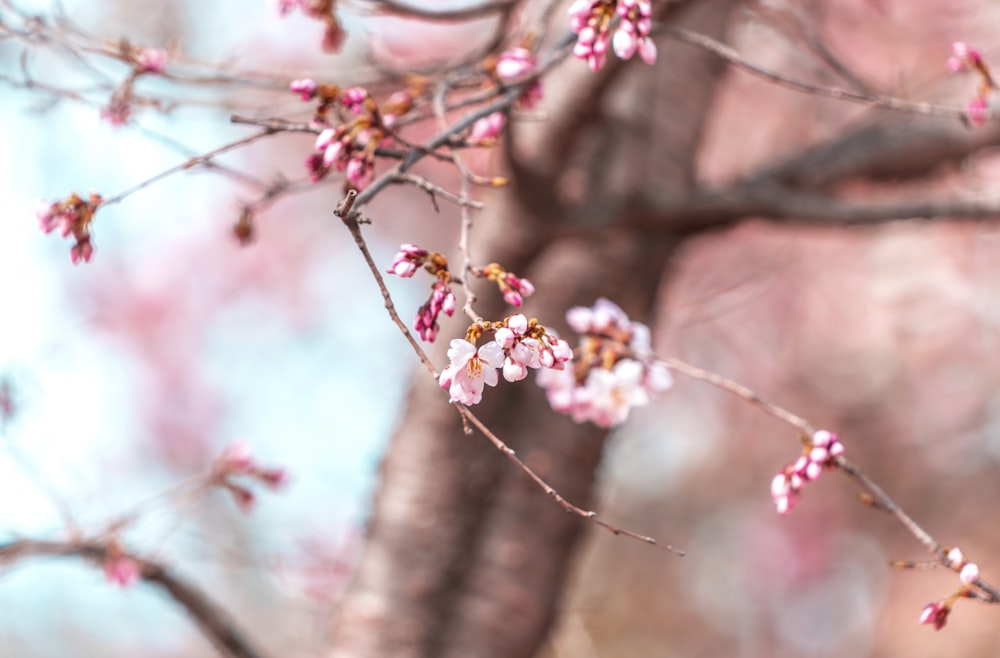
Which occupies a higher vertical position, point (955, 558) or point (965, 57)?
point (965, 57)

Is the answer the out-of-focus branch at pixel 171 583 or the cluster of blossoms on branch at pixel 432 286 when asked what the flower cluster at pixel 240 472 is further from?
the cluster of blossoms on branch at pixel 432 286

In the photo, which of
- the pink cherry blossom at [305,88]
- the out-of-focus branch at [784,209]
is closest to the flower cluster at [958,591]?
the out-of-focus branch at [784,209]

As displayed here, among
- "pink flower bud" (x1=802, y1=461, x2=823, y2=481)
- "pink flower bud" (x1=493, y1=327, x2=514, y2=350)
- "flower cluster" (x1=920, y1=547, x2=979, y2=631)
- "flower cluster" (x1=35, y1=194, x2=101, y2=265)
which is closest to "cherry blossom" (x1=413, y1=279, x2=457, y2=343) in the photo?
"pink flower bud" (x1=493, y1=327, x2=514, y2=350)

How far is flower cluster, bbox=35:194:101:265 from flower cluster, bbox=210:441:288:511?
35.6 inches

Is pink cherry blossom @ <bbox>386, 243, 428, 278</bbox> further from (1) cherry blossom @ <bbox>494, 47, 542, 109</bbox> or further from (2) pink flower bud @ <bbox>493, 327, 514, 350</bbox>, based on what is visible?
(1) cherry blossom @ <bbox>494, 47, 542, 109</bbox>

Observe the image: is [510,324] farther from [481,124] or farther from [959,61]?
[959,61]

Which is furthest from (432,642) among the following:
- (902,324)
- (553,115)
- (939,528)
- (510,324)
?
(939,528)

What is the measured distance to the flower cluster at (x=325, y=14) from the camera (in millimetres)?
1891

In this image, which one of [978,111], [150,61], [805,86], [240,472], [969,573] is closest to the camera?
[969,573]

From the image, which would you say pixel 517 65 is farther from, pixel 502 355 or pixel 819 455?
pixel 819 455

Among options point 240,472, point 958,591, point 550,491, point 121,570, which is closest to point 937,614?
point 958,591

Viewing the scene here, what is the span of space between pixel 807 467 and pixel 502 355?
2.07 feet

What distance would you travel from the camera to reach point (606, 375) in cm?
188

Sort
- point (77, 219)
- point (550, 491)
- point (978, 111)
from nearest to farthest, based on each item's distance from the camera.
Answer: point (550, 491)
point (77, 219)
point (978, 111)
